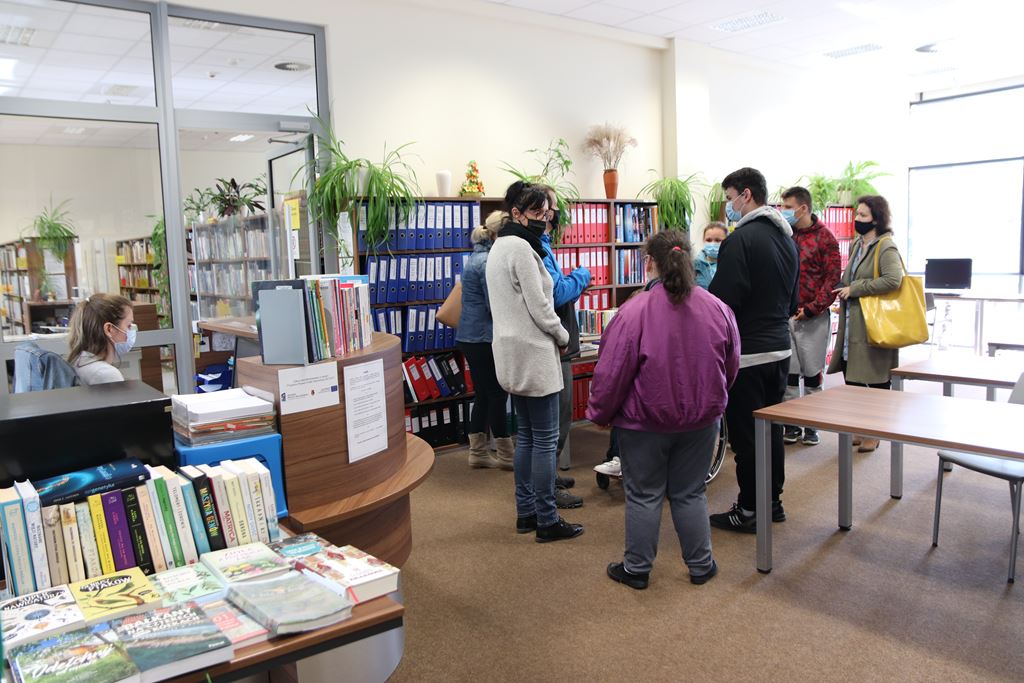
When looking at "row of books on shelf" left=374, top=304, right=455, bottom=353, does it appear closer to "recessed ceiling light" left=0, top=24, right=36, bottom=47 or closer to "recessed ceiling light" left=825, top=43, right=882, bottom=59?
"recessed ceiling light" left=0, top=24, right=36, bottom=47

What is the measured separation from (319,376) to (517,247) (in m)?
1.26

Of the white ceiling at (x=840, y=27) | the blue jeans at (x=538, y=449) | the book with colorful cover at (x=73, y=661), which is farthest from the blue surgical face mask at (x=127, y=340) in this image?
the white ceiling at (x=840, y=27)

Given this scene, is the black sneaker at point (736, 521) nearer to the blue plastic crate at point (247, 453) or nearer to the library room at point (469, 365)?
the library room at point (469, 365)

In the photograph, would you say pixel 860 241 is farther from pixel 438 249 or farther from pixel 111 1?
pixel 111 1

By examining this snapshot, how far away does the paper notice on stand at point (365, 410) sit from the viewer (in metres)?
2.40

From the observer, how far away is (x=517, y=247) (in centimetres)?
329

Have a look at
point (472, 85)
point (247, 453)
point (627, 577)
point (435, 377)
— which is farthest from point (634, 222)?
point (247, 453)

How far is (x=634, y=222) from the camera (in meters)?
6.61

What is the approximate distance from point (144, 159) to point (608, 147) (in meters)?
3.57

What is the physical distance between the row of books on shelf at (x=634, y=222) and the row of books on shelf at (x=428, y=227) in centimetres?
151

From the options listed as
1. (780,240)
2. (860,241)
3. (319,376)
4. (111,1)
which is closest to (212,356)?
(111,1)

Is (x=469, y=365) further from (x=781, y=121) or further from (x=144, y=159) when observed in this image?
(x=781, y=121)

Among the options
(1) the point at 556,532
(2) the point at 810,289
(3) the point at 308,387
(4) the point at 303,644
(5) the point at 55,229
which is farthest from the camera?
(2) the point at 810,289

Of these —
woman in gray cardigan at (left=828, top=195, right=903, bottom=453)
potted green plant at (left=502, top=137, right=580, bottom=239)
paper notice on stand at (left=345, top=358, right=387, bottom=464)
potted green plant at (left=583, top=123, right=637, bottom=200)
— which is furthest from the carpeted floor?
potted green plant at (left=583, top=123, right=637, bottom=200)
